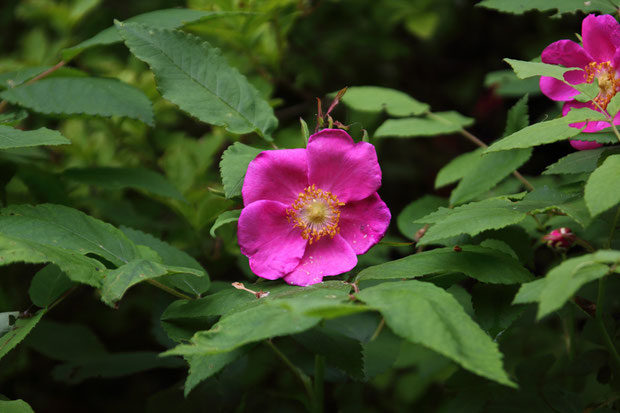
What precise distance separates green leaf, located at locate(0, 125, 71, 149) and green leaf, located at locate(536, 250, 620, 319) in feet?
2.63

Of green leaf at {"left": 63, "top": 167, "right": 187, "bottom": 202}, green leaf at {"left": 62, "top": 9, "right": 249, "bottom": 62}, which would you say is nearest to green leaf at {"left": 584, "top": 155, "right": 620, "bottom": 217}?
green leaf at {"left": 62, "top": 9, "right": 249, "bottom": 62}

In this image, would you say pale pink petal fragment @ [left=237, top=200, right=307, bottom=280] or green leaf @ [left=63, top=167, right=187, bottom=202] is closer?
pale pink petal fragment @ [left=237, top=200, right=307, bottom=280]

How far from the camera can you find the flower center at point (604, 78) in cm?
111

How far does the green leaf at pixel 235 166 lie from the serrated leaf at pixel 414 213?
0.42 m

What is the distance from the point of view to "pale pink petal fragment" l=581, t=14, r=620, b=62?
3.53ft

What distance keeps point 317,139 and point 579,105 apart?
0.52 meters

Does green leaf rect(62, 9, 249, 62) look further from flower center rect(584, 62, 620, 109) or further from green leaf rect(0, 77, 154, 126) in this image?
flower center rect(584, 62, 620, 109)

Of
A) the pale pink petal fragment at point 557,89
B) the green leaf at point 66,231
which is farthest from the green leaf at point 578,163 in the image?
the green leaf at point 66,231

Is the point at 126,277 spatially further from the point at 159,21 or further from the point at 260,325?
the point at 159,21

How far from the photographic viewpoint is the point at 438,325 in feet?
2.36

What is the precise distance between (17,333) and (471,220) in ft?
2.47

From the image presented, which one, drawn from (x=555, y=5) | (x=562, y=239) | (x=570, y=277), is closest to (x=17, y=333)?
(x=570, y=277)

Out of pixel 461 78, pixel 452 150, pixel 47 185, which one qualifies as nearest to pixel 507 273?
pixel 47 185

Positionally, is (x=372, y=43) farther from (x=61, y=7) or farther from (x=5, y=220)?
(x=5, y=220)
